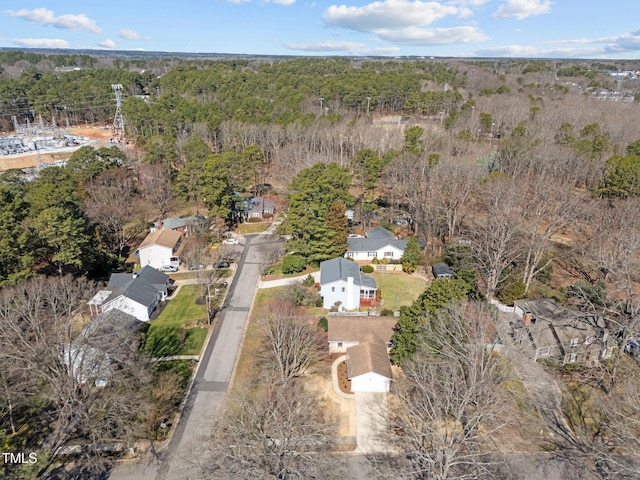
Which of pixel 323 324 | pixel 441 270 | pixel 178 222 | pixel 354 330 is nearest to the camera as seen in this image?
pixel 354 330

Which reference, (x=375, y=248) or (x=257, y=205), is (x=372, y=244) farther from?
(x=257, y=205)

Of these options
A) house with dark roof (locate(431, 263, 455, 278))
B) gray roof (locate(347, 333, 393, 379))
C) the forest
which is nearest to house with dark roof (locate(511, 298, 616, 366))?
the forest

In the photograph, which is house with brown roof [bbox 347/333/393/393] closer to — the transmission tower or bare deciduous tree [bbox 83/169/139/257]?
bare deciduous tree [bbox 83/169/139/257]

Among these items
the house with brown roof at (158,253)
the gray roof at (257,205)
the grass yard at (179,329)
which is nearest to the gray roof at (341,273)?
the grass yard at (179,329)

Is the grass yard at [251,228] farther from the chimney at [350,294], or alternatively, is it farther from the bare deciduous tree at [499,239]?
the bare deciduous tree at [499,239]

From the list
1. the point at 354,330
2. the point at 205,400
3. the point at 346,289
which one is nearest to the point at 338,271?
the point at 346,289

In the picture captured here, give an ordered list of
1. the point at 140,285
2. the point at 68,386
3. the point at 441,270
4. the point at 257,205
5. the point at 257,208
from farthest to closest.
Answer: the point at 257,205, the point at 257,208, the point at 441,270, the point at 140,285, the point at 68,386

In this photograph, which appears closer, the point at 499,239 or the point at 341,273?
the point at 499,239
